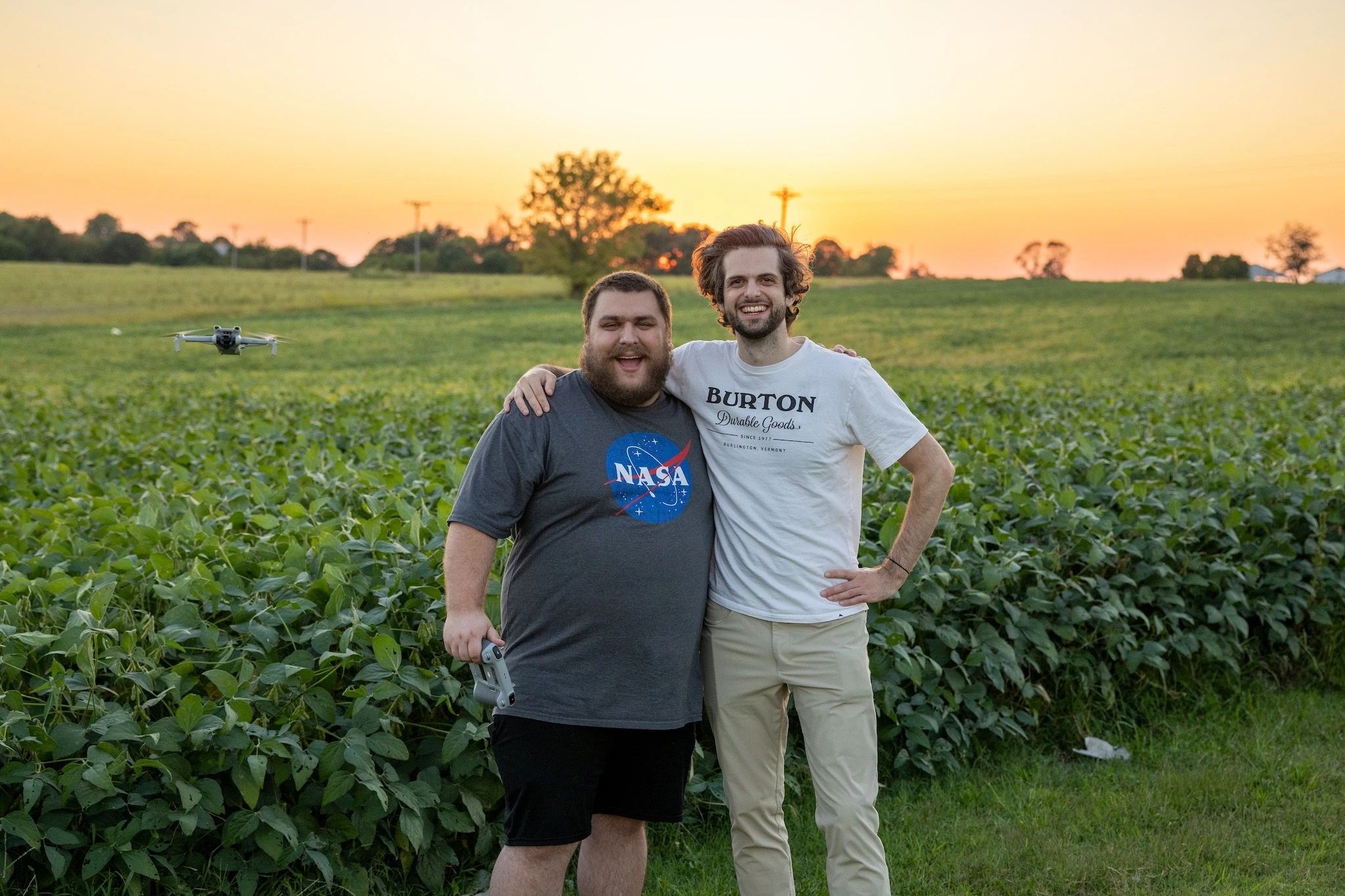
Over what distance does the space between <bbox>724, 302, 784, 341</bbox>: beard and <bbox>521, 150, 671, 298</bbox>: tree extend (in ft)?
245

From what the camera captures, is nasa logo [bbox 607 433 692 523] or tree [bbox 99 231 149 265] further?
tree [bbox 99 231 149 265]

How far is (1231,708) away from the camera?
5.68m

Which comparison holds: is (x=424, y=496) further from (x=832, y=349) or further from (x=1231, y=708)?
(x=1231, y=708)

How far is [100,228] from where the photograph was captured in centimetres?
8250

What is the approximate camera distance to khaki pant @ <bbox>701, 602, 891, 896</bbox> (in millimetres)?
3279

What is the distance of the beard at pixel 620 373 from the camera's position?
3252mm

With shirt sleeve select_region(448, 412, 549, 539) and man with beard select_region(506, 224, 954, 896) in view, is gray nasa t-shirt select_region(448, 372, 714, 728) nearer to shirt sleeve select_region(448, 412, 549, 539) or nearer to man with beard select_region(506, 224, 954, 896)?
shirt sleeve select_region(448, 412, 549, 539)

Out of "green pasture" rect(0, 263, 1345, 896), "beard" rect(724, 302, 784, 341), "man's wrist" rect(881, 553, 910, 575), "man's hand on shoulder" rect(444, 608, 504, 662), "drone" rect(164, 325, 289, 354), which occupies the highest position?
"beard" rect(724, 302, 784, 341)

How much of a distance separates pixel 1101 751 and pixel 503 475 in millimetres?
3410

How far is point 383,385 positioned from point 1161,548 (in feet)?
43.0

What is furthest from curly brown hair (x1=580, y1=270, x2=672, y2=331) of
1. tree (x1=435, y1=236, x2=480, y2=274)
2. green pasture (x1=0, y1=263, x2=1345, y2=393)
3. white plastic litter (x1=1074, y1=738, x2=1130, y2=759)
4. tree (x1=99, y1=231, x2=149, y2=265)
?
tree (x1=435, y1=236, x2=480, y2=274)

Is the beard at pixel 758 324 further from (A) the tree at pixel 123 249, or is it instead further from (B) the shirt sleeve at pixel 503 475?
(A) the tree at pixel 123 249

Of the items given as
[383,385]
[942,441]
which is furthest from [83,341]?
[942,441]

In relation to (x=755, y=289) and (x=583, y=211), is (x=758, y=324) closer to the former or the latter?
(x=755, y=289)
